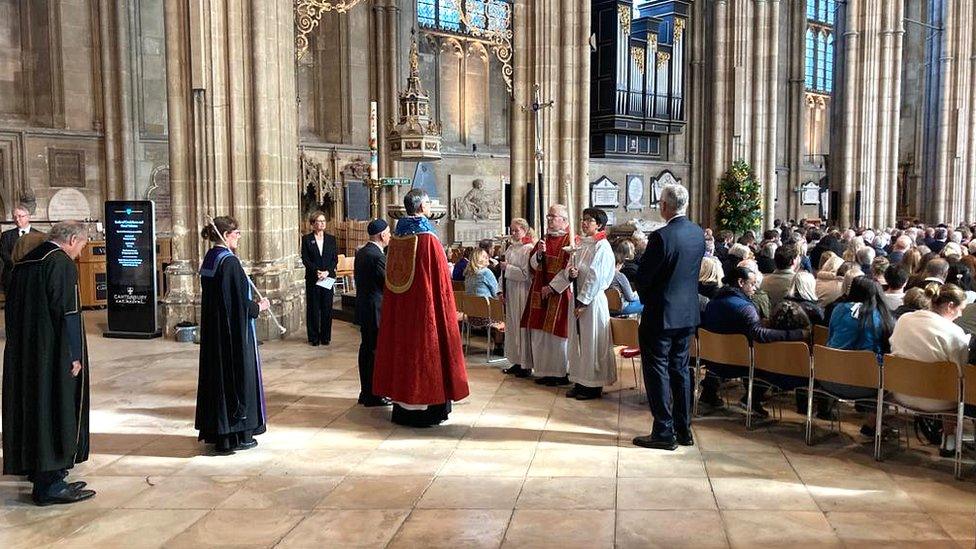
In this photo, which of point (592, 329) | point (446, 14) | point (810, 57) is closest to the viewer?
point (592, 329)

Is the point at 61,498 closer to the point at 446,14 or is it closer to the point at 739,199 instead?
the point at 446,14

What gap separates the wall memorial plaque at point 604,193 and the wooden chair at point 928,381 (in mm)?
17614

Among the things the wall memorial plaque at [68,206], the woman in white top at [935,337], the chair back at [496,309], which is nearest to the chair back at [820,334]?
the woman in white top at [935,337]

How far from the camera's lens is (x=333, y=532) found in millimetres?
4227

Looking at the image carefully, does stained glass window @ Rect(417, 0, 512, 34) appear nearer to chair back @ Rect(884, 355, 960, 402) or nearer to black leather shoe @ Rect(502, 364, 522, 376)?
black leather shoe @ Rect(502, 364, 522, 376)

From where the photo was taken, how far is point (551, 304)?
24.3 ft

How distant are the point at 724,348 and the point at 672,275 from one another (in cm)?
104

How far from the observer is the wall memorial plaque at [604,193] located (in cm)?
2278

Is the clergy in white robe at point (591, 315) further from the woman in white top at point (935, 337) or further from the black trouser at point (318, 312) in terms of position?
the black trouser at point (318, 312)

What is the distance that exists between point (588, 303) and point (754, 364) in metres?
1.46

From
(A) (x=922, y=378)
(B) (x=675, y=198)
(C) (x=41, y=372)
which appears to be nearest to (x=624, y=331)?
(B) (x=675, y=198)

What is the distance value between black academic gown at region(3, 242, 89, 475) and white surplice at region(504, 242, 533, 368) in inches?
166

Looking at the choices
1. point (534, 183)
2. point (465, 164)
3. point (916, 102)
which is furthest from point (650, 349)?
point (916, 102)

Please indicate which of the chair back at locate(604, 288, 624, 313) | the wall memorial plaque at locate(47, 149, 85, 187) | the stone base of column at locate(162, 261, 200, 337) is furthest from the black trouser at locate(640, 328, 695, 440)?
the wall memorial plaque at locate(47, 149, 85, 187)
